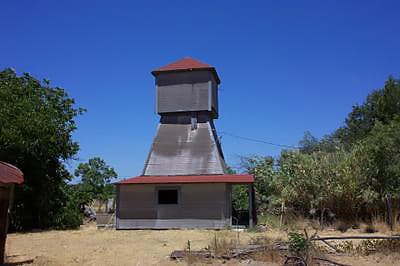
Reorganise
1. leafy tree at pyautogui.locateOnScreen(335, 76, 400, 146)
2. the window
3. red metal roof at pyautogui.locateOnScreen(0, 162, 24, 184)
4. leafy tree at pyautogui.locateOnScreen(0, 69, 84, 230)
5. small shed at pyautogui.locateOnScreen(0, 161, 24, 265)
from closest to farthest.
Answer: red metal roof at pyautogui.locateOnScreen(0, 162, 24, 184) → small shed at pyautogui.locateOnScreen(0, 161, 24, 265) → leafy tree at pyautogui.locateOnScreen(0, 69, 84, 230) → the window → leafy tree at pyautogui.locateOnScreen(335, 76, 400, 146)

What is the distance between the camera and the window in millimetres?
22766

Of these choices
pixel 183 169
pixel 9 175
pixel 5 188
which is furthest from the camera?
pixel 183 169

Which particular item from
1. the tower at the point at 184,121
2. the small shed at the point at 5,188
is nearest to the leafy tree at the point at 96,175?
the tower at the point at 184,121

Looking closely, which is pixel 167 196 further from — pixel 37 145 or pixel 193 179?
pixel 37 145

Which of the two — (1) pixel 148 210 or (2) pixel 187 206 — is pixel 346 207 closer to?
(2) pixel 187 206

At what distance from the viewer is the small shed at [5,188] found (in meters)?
9.22

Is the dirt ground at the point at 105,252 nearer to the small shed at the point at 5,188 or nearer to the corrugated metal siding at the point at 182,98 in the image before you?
the small shed at the point at 5,188

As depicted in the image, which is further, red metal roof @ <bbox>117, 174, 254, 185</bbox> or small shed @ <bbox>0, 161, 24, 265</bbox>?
red metal roof @ <bbox>117, 174, 254, 185</bbox>

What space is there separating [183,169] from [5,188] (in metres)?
14.6

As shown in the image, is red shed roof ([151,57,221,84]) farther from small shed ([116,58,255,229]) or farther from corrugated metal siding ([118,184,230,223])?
corrugated metal siding ([118,184,230,223])

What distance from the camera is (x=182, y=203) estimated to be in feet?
72.6

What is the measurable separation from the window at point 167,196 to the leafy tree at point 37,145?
463 centimetres

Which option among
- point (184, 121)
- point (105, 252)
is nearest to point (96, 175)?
point (184, 121)

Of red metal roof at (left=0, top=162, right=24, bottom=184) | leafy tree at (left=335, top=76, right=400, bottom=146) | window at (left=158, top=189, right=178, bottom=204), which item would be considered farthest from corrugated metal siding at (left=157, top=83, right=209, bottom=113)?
red metal roof at (left=0, top=162, right=24, bottom=184)
